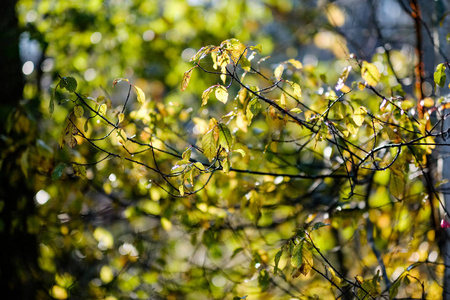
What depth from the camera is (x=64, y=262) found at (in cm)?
316

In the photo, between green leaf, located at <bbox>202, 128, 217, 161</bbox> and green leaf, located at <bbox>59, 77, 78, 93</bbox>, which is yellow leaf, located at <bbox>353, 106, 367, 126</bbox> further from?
green leaf, located at <bbox>59, 77, 78, 93</bbox>

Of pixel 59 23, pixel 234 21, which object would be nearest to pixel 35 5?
pixel 59 23

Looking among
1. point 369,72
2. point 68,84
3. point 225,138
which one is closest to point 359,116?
point 369,72

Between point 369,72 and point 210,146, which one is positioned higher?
point 369,72

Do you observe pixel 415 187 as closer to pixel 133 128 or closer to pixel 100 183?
pixel 133 128

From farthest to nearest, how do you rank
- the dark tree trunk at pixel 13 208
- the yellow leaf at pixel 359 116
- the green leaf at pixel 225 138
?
the dark tree trunk at pixel 13 208, the yellow leaf at pixel 359 116, the green leaf at pixel 225 138

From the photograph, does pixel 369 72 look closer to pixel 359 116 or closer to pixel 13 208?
pixel 359 116

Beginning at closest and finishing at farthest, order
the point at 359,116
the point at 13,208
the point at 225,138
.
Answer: the point at 225,138 < the point at 359,116 < the point at 13,208

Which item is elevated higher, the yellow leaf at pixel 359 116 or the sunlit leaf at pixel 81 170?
the yellow leaf at pixel 359 116

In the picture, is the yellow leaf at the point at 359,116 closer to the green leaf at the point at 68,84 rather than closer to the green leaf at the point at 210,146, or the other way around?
the green leaf at the point at 210,146

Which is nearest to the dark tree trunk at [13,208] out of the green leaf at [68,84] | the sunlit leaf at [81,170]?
the sunlit leaf at [81,170]

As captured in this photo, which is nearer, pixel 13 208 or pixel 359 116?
pixel 359 116

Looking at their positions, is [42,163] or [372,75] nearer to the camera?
[372,75]

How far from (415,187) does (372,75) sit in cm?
135
